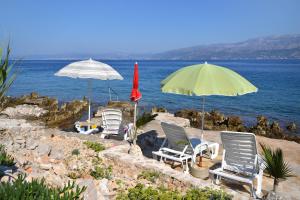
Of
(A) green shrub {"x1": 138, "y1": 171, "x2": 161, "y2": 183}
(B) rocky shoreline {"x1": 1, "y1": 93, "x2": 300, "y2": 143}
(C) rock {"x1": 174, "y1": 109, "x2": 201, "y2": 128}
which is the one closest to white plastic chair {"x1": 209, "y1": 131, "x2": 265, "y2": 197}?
(A) green shrub {"x1": 138, "y1": 171, "x2": 161, "y2": 183}

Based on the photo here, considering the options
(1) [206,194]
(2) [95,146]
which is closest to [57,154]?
(2) [95,146]

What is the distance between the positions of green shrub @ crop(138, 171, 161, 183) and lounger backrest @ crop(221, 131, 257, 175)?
1.56 metres

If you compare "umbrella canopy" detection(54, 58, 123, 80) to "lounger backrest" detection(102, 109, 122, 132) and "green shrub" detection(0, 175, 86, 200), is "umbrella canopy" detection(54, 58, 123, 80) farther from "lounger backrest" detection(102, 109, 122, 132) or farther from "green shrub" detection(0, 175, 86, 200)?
"green shrub" detection(0, 175, 86, 200)

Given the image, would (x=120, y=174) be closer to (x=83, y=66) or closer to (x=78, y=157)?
(x=78, y=157)

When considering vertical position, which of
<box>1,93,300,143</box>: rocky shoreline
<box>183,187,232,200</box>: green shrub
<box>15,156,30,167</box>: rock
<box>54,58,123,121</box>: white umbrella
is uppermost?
<box>54,58,123,121</box>: white umbrella

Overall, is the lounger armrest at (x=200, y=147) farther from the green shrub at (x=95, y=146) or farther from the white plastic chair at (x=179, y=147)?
the green shrub at (x=95, y=146)

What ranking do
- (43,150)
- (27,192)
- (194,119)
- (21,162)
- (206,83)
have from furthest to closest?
(194,119)
(43,150)
(206,83)
(21,162)
(27,192)

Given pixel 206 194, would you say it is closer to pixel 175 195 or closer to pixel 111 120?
pixel 175 195

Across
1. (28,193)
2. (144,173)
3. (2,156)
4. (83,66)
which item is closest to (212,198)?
(144,173)

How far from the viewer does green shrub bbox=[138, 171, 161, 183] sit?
568 cm

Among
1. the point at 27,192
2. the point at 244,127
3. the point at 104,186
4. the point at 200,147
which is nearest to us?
the point at 27,192

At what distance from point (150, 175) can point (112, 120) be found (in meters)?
4.20

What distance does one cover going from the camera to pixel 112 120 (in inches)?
383

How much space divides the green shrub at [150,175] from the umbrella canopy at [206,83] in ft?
5.54
